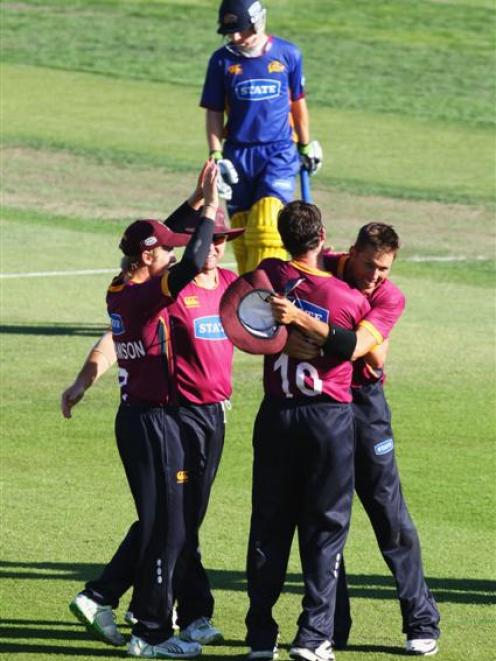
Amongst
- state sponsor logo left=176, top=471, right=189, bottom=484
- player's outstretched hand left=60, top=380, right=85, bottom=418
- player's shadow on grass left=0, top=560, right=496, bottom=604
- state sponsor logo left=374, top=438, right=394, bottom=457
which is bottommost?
player's shadow on grass left=0, top=560, right=496, bottom=604

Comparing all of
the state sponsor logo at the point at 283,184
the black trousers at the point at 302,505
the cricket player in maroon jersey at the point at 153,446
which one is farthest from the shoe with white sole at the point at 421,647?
the state sponsor logo at the point at 283,184

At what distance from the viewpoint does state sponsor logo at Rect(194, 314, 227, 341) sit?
826 cm

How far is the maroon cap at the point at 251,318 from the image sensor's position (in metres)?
7.70

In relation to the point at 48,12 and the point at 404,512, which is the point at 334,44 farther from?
the point at 404,512

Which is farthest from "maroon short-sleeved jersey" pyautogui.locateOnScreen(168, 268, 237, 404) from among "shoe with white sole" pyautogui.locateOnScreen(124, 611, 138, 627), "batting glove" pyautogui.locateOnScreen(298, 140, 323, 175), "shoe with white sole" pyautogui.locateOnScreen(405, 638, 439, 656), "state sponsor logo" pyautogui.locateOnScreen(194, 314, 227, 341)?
"batting glove" pyautogui.locateOnScreen(298, 140, 323, 175)

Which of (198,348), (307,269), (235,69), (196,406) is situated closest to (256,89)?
(235,69)

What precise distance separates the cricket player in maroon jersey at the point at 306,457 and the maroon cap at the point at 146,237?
0.50m

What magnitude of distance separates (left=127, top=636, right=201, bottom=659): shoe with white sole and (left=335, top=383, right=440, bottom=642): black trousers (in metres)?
0.72

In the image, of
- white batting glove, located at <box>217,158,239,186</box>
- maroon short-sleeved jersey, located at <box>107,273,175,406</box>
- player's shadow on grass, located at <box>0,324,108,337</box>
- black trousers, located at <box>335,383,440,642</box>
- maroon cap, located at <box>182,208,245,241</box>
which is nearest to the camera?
maroon short-sleeved jersey, located at <box>107,273,175,406</box>

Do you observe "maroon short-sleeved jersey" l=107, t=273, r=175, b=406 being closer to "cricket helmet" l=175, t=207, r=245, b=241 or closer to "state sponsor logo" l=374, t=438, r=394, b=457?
"cricket helmet" l=175, t=207, r=245, b=241

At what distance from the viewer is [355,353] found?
7.84 m

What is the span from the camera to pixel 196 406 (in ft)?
27.0

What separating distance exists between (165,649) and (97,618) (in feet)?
1.20

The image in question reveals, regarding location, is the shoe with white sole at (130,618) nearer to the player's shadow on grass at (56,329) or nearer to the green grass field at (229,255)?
the green grass field at (229,255)
